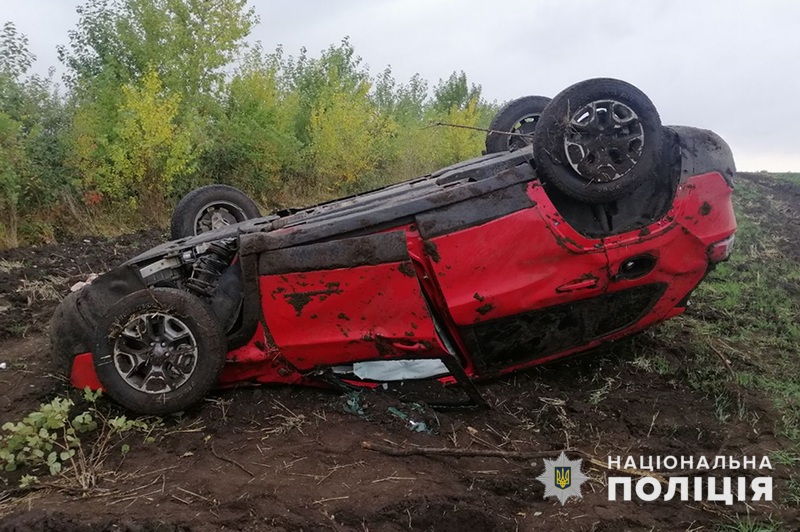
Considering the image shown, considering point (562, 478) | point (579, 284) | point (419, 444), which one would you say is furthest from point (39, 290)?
point (562, 478)

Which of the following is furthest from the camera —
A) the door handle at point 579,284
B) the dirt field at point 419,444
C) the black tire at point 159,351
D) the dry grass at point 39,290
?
the dry grass at point 39,290

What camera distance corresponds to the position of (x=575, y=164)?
354 centimetres

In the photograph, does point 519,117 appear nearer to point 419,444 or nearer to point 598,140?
point 598,140

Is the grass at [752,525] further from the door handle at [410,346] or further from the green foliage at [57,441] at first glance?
the green foliage at [57,441]

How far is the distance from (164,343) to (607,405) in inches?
105

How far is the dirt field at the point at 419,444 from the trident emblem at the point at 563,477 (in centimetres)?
9

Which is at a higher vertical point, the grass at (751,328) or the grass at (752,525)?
the grass at (751,328)

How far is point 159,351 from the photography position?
342cm

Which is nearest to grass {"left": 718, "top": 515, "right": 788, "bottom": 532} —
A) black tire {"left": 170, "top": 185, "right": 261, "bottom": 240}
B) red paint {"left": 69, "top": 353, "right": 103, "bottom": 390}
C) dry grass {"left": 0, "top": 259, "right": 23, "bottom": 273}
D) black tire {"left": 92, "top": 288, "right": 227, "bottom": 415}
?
black tire {"left": 92, "top": 288, "right": 227, "bottom": 415}

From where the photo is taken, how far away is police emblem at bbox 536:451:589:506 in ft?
9.48

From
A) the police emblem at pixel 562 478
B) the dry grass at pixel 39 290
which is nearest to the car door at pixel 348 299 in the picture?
the police emblem at pixel 562 478

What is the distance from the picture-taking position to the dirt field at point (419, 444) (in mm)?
2586

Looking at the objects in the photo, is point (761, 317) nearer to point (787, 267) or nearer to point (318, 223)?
point (787, 267)

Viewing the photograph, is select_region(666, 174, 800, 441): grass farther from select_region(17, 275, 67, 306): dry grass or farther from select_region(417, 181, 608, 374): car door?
select_region(17, 275, 67, 306): dry grass
